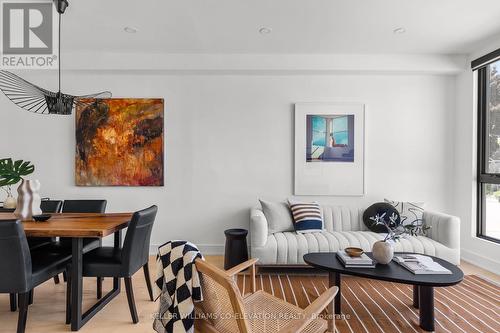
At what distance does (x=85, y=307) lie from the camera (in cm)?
243

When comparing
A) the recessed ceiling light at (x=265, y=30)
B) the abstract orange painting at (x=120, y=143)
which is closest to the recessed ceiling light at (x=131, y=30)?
the abstract orange painting at (x=120, y=143)

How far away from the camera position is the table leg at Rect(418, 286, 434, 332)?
81.1 inches

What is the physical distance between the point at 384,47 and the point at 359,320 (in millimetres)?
3203

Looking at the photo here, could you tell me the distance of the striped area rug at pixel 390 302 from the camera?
7.04 ft

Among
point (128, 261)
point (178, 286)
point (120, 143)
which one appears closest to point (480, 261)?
point (178, 286)

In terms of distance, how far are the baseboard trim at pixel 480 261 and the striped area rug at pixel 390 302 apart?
0.39 m

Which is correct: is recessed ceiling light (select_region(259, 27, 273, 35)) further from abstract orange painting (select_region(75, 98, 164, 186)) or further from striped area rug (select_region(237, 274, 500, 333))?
striped area rug (select_region(237, 274, 500, 333))

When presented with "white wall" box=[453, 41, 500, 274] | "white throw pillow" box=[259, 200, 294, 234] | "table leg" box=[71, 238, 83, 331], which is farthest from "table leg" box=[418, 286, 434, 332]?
"table leg" box=[71, 238, 83, 331]

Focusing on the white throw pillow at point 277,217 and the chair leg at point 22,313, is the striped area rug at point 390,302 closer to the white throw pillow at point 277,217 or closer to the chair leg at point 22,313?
the white throw pillow at point 277,217

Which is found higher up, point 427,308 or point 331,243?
point 331,243

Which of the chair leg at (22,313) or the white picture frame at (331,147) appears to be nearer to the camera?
the chair leg at (22,313)

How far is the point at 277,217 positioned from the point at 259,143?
110cm

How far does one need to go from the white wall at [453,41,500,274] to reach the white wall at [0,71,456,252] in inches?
4.0

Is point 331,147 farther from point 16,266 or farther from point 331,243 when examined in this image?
point 16,266
